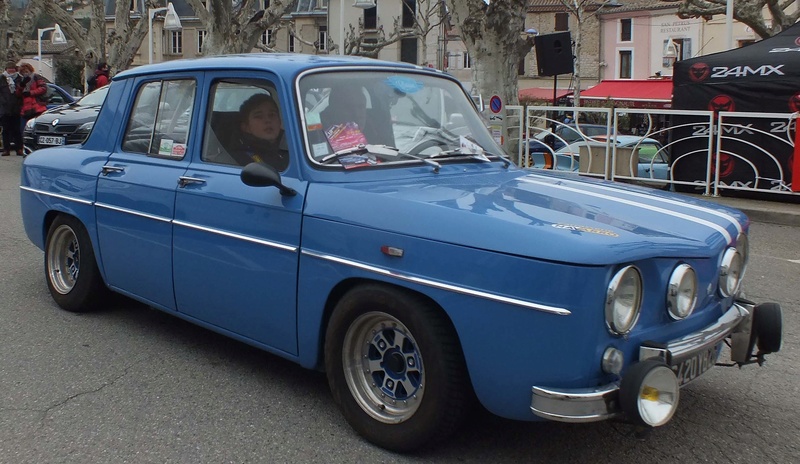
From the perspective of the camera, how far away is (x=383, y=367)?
358cm

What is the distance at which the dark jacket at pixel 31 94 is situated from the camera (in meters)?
18.2

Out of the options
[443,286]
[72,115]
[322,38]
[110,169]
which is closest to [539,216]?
[443,286]

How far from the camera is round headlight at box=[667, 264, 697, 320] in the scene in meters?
3.20

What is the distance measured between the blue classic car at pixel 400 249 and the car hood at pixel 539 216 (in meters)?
0.01

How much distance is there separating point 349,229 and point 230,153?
1.12 m

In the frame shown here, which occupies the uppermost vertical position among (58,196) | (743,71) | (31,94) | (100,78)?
(100,78)

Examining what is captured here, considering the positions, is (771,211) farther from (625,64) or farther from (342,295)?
(625,64)

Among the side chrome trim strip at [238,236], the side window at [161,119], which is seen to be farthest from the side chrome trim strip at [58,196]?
the side chrome trim strip at [238,236]

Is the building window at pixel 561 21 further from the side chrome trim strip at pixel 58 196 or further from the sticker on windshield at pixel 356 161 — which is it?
the sticker on windshield at pixel 356 161

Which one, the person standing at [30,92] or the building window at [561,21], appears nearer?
the person standing at [30,92]

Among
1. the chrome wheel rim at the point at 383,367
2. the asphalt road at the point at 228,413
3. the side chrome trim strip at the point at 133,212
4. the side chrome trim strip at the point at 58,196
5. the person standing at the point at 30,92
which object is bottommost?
the asphalt road at the point at 228,413

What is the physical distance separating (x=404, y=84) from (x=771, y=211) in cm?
823

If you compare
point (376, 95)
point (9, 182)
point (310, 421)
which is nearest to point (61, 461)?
point (310, 421)

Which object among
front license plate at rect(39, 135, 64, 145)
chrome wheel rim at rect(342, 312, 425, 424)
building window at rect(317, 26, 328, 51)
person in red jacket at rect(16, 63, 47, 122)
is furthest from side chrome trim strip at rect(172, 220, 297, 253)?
building window at rect(317, 26, 328, 51)
